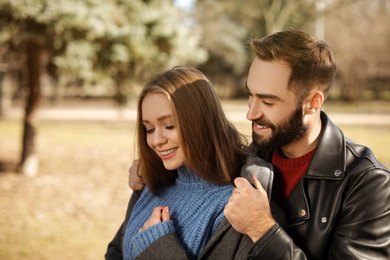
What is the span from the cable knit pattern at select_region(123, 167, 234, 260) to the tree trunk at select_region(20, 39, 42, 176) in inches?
319

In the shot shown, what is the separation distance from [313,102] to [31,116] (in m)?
8.75

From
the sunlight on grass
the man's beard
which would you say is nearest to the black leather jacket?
the man's beard

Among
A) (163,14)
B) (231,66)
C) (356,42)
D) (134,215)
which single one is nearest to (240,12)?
(356,42)

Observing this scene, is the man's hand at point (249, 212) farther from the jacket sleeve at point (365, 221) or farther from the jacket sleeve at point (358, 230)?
the jacket sleeve at point (365, 221)

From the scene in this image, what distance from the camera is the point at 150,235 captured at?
87.5 inches

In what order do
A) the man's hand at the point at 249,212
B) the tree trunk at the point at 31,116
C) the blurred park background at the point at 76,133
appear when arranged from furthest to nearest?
the tree trunk at the point at 31,116, the blurred park background at the point at 76,133, the man's hand at the point at 249,212

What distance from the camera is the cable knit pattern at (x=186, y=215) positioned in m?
2.19

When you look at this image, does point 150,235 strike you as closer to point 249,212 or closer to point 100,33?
point 249,212

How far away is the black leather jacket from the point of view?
6.55ft

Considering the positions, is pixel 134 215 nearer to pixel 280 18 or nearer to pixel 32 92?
pixel 32 92

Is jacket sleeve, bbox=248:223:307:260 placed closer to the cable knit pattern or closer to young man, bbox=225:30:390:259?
young man, bbox=225:30:390:259

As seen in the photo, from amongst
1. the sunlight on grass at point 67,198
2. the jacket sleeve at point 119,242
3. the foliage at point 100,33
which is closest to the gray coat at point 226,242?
the jacket sleeve at point 119,242

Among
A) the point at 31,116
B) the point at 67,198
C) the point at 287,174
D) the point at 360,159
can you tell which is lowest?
the point at 67,198

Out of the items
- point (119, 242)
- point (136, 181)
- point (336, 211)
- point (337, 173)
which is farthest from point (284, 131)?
point (119, 242)
